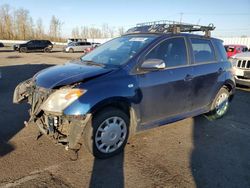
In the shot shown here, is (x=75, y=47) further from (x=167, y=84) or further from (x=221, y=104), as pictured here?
(x=167, y=84)

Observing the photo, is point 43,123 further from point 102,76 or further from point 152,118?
point 152,118

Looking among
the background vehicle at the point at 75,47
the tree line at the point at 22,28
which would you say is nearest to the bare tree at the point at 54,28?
the tree line at the point at 22,28

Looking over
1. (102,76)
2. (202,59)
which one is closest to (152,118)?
(102,76)

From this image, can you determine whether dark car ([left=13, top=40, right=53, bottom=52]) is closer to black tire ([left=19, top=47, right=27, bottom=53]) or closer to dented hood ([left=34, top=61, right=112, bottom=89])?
black tire ([left=19, top=47, right=27, bottom=53])

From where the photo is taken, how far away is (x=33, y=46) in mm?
32531

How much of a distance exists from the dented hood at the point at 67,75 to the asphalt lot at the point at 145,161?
3.54 ft

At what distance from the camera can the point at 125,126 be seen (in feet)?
12.2

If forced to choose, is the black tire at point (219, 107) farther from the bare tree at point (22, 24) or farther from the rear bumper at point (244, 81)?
the bare tree at point (22, 24)

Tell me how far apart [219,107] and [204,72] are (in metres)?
1.19

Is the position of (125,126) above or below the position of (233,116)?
above

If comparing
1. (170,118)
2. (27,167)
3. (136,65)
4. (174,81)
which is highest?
(136,65)

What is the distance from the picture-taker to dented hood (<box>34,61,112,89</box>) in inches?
133

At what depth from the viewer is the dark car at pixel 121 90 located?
3.27 m

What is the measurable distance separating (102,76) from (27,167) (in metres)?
1.59
